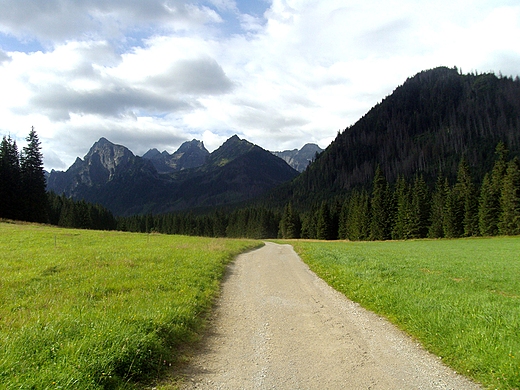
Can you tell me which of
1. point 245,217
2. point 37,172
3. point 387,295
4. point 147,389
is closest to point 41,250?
point 147,389

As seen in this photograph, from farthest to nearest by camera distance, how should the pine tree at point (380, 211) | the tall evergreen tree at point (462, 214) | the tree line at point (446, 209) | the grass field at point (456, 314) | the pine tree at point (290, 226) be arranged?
the pine tree at point (290, 226), the pine tree at point (380, 211), the tall evergreen tree at point (462, 214), the tree line at point (446, 209), the grass field at point (456, 314)

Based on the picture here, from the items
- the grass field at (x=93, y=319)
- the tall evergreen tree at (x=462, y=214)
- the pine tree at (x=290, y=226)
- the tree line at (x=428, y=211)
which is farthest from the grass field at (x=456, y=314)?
the pine tree at (x=290, y=226)

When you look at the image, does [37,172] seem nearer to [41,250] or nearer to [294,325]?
[41,250]

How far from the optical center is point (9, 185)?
208ft

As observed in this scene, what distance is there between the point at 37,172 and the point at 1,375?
79962mm

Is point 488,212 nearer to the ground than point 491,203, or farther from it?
nearer to the ground

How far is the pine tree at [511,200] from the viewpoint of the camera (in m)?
62.1

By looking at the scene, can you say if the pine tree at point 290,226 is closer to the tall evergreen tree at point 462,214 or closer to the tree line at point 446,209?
the tree line at point 446,209

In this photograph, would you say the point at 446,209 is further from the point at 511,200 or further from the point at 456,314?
the point at 456,314

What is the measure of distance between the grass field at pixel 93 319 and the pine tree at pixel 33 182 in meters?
62.5

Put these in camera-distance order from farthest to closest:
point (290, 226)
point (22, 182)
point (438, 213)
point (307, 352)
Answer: point (290, 226), point (438, 213), point (22, 182), point (307, 352)

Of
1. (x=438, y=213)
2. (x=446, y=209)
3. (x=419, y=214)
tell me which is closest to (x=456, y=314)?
(x=446, y=209)

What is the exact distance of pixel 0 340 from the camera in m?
6.18

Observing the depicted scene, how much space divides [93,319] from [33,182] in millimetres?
76016
